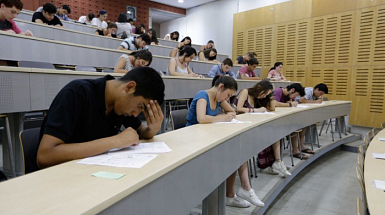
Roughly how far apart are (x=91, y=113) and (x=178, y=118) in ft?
3.94

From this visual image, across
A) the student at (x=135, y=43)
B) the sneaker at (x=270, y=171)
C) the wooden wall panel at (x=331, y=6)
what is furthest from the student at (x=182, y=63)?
the wooden wall panel at (x=331, y=6)

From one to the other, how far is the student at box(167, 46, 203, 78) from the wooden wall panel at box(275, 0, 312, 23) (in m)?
4.21

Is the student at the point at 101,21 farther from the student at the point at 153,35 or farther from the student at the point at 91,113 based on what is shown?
the student at the point at 91,113

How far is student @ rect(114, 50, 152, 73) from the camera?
298cm

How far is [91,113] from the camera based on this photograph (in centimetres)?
104

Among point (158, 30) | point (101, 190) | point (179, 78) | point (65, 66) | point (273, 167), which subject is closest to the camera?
point (101, 190)

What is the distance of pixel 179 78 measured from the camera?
349 cm

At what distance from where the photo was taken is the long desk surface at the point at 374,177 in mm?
1066

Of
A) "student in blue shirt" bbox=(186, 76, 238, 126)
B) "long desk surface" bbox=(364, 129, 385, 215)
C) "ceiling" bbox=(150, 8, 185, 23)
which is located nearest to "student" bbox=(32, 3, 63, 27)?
"student in blue shirt" bbox=(186, 76, 238, 126)

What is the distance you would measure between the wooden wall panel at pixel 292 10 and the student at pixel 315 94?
2892mm

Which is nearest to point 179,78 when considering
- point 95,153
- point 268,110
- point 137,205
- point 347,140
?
point 268,110

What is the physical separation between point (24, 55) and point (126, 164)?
276cm

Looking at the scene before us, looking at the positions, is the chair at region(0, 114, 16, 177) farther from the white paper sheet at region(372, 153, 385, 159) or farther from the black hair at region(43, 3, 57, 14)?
the black hair at region(43, 3, 57, 14)

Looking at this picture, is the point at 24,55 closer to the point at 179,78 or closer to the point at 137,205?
the point at 179,78
